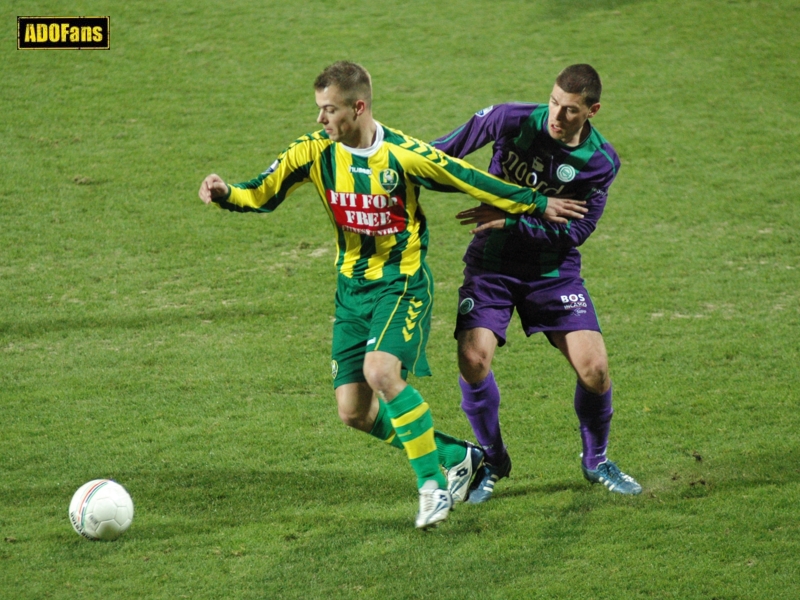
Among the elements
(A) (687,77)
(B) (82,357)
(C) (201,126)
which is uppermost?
(A) (687,77)

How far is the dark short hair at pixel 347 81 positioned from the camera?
14.0 ft

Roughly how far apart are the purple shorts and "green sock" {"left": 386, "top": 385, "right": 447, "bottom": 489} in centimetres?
68

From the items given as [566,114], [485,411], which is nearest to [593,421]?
[485,411]

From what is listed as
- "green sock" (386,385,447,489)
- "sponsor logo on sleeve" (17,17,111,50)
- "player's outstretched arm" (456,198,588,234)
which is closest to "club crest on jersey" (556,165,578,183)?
"player's outstretched arm" (456,198,588,234)

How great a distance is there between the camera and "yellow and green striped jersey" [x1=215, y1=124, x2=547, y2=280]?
14.6 ft

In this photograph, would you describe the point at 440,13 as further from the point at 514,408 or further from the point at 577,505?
the point at 577,505

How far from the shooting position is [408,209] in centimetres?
455

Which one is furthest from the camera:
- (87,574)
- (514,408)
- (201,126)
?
(201,126)

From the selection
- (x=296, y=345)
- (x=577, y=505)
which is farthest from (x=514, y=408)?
(x=296, y=345)

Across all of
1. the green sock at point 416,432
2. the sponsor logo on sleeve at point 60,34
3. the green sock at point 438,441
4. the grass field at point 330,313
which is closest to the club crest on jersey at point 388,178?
the green sock at point 416,432

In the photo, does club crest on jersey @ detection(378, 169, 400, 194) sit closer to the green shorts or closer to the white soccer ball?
the green shorts

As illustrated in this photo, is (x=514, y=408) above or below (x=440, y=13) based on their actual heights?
below

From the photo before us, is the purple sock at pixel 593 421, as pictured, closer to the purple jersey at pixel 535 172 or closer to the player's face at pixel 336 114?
the purple jersey at pixel 535 172

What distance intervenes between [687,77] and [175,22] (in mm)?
7240
